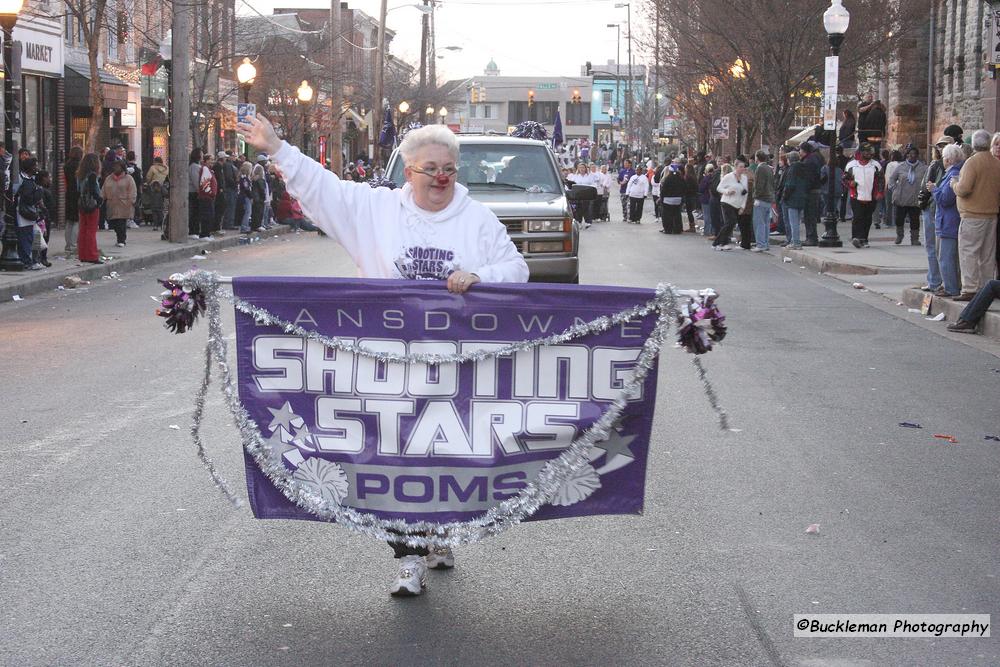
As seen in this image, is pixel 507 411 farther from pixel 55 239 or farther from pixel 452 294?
A: pixel 55 239

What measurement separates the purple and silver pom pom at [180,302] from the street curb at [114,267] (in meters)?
12.6

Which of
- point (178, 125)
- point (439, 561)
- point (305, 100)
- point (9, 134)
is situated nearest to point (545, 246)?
point (9, 134)

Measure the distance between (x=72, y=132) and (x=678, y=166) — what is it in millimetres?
15186

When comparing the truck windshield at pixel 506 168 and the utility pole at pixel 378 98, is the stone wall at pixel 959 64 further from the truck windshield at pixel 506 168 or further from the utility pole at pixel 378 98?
the utility pole at pixel 378 98

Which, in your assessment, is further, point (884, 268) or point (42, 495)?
point (884, 268)

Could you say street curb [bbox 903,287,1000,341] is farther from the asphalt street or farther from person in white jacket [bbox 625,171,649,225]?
person in white jacket [bbox 625,171,649,225]

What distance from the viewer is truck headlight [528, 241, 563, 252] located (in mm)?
14273

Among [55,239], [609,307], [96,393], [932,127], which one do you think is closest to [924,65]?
[932,127]

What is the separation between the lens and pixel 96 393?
9820mm

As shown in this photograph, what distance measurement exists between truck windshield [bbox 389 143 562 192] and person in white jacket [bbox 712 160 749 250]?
11.3 meters

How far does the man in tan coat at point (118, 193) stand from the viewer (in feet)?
77.9

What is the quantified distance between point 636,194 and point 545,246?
2346cm

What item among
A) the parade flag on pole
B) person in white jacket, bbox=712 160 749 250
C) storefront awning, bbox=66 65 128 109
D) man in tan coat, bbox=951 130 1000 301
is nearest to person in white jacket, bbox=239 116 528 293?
man in tan coat, bbox=951 130 1000 301

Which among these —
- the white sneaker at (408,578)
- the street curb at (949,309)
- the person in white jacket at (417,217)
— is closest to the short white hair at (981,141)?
the street curb at (949,309)
